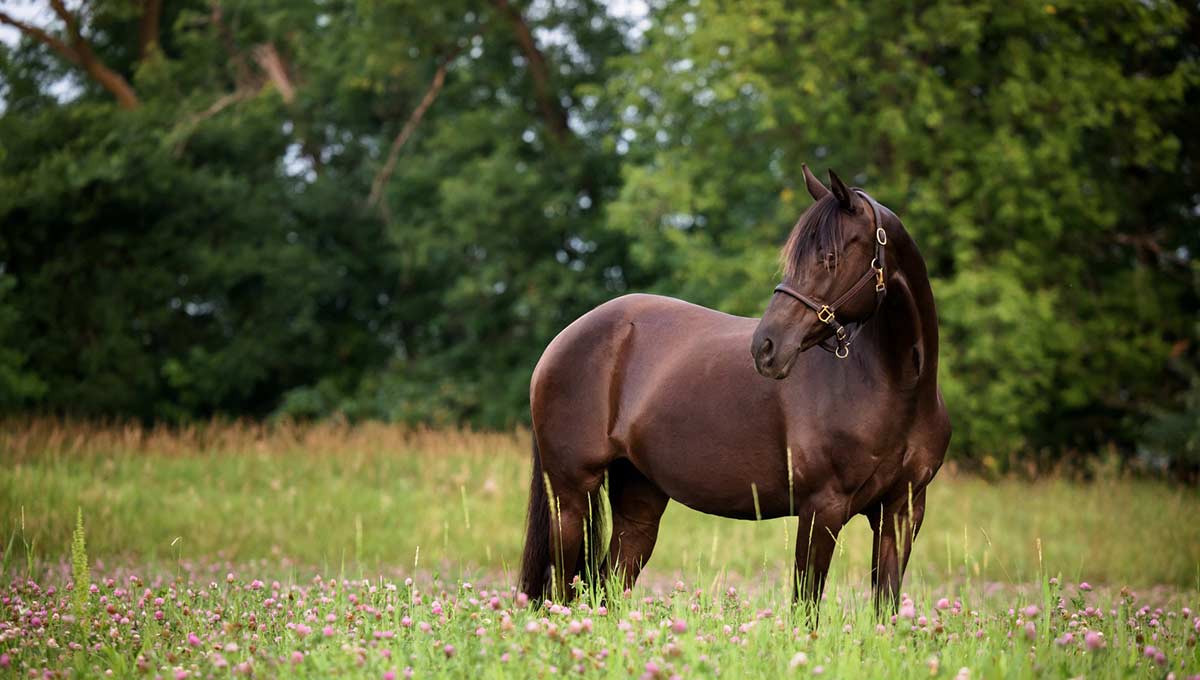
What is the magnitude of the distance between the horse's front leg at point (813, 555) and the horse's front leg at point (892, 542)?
28 cm

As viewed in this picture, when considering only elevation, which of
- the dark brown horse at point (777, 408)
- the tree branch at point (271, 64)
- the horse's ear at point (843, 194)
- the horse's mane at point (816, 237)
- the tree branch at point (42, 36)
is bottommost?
the dark brown horse at point (777, 408)

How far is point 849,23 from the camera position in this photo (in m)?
16.5

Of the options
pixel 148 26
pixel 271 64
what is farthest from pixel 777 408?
pixel 271 64

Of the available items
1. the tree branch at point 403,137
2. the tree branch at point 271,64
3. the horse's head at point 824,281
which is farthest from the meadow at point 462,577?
the tree branch at point 271,64

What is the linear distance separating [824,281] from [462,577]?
2488 mm

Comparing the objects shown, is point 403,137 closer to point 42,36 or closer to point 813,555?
point 42,36

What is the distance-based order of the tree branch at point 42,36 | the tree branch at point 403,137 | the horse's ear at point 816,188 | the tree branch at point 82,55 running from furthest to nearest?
the tree branch at point 403,137, the tree branch at point 82,55, the tree branch at point 42,36, the horse's ear at point 816,188

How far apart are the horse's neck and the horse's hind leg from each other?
4.87ft

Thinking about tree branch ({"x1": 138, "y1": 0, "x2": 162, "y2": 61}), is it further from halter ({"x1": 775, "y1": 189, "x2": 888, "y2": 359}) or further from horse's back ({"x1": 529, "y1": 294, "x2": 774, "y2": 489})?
halter ({"x1": 775, "y1": 189, "x2": 888, "y2": 359})

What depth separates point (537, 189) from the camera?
2186 cm

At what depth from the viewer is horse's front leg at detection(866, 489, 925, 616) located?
14.9 ft

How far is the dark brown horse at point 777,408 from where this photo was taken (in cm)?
418

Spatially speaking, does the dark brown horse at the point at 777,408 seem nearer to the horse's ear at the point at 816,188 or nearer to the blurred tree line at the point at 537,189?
the horse's ear at the point at 816,188

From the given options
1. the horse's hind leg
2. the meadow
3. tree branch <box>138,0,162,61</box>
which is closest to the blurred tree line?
tree branch <box>138,0,162,61</box>
